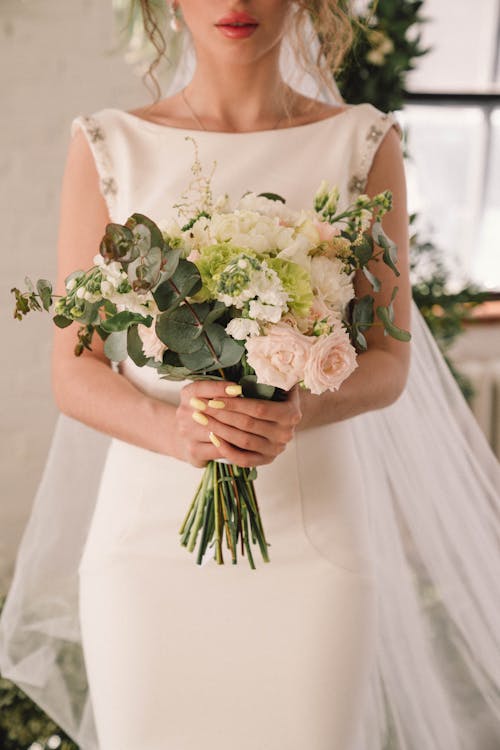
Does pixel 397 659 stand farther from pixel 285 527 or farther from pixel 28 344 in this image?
pixel 28 344

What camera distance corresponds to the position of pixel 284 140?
63.2 inches

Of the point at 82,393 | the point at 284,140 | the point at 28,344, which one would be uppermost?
the point at 284,140

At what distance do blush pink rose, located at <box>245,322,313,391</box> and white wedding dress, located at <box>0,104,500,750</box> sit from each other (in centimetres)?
41

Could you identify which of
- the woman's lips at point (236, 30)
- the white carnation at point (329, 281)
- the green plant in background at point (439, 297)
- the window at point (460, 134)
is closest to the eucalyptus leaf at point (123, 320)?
the white carnation at point (329, 281)

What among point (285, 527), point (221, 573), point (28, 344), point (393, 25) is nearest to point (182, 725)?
point (221, 573)

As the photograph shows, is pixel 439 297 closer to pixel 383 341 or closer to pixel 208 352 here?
pixel 383 341

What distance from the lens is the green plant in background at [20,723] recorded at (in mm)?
2205

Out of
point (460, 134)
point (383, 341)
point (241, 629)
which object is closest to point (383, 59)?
point (383, 341)

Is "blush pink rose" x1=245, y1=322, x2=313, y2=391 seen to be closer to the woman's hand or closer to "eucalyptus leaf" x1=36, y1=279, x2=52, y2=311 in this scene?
the woman's hand

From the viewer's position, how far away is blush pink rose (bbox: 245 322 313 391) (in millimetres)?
1055

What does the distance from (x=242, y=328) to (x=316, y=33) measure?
864 millimetres

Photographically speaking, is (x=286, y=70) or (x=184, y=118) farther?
(x=286, y=70)

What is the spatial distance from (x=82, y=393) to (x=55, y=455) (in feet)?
1.31

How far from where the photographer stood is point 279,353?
106 cm
